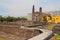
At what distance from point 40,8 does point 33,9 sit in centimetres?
136

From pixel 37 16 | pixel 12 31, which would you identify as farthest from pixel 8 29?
pixel 37 16

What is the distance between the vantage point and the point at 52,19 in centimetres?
3106

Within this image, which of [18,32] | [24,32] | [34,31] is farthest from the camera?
[18,32]

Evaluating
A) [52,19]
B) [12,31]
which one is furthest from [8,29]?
[52,19]

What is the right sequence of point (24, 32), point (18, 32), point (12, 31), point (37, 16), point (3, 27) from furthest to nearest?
point (37, 16)
point (3, 27)
point (12, 31)
point (18, 32)
point (24, 32)

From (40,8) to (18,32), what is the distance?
37.3 feet

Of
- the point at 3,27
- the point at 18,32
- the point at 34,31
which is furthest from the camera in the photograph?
the point at 3,27

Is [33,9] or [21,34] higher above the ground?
[33,9]

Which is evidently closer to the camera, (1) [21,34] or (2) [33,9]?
(1) [21,34]

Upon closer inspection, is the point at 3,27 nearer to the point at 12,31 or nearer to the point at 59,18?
the point at 12,31

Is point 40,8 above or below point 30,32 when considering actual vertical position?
above

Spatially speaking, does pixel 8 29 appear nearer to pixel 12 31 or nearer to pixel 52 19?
pixel 12 31

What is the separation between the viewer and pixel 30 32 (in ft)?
53.3

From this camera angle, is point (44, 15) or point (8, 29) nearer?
point (8, 29)
